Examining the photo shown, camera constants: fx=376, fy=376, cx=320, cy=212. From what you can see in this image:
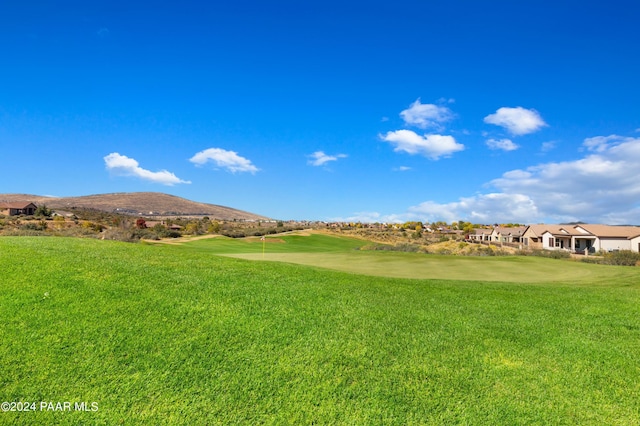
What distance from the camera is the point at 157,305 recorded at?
6352 millimetres

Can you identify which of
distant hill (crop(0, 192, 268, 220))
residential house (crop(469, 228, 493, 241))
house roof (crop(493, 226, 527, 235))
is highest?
distant hill (crop(0, 192, 268, 220))

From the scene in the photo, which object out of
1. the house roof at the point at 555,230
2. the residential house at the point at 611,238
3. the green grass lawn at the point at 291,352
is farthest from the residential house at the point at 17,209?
the residential house at the point at 611,238

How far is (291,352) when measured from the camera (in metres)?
5.21

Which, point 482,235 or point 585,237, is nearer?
point 585,237

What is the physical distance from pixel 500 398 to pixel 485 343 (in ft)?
4.83

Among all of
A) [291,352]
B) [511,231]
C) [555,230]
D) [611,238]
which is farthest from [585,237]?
[291,352]

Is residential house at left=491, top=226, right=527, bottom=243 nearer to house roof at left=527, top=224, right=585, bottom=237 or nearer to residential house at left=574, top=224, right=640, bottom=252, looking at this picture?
house roof at left=527, top=224, right=585, bottom=237

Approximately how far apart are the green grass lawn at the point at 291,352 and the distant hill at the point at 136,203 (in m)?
112

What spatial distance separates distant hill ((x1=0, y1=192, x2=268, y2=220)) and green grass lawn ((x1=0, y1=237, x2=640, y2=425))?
112 meters

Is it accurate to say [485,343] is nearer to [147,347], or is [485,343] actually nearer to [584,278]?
[147,347]

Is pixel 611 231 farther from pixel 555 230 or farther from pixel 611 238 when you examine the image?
pixel 555 230

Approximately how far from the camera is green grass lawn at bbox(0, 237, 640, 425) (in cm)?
426

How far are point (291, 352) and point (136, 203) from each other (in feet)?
439

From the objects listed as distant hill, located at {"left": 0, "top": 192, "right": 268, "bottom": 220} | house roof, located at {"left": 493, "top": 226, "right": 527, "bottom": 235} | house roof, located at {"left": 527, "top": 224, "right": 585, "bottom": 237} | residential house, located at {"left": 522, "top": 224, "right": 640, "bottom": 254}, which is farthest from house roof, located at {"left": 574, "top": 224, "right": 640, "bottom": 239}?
distant hill, located at {"left": 0, "top": 192, "right": 268, "bottom": 220}
